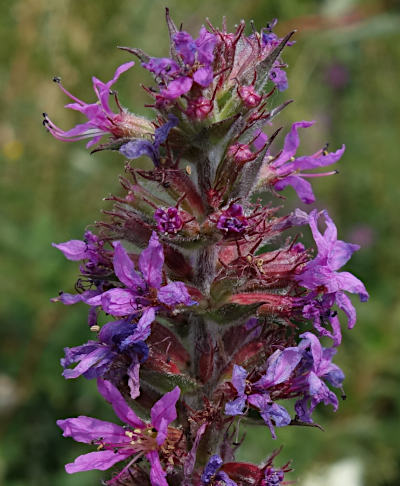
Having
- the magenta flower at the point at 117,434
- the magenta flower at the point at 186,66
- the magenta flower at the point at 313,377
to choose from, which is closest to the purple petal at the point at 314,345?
the magenta flower at the point at 313,377

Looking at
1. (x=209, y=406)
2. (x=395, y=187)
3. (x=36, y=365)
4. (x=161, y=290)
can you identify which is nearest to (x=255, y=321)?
(x=209, y=406)

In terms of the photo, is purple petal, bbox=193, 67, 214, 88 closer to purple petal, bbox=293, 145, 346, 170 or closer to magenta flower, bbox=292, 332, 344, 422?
purple petal, bbox=293, 145, 346, 170

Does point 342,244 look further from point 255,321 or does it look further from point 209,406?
point 209,406

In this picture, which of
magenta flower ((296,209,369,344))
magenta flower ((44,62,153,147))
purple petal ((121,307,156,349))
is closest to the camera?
purple petal ((121,307,156,349))


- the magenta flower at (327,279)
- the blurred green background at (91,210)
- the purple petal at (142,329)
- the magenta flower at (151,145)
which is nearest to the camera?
the purple petal at (142,329)

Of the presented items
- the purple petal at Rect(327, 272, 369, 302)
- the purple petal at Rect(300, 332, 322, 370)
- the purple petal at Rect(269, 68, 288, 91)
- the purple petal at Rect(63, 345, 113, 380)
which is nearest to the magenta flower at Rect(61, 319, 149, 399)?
the purple petal at Rect(63, 345, 113, 380)

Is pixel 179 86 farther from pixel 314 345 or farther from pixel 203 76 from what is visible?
pixel 314 345

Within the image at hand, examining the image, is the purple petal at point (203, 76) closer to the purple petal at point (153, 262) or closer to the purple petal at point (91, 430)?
the purple petal at point (153, 262)
